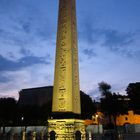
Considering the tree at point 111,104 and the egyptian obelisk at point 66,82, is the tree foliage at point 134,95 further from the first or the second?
the egyptian obelisk at point 66,82

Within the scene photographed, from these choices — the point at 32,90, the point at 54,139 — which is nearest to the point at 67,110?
the point at 54,139

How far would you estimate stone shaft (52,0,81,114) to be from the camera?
11467 mm

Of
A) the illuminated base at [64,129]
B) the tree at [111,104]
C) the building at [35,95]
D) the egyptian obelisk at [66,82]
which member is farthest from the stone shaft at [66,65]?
the building at [35,95]

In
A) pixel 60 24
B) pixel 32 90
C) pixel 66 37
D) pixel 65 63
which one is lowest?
pixel 65 63

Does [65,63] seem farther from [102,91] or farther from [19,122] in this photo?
[102,91]

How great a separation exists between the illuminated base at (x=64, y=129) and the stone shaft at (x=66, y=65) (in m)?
0.51

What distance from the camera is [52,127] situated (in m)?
11.6

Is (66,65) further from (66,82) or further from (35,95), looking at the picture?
(35,95)

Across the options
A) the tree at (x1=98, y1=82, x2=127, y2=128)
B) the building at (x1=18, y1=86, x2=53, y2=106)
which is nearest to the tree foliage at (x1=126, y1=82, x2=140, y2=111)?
the tree at (x1=98, y1=82, x2=127, y2=128)

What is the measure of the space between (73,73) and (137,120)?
5525 centimetres

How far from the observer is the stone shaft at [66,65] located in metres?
11.5

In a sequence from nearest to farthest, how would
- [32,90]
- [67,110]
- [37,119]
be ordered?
1. [67,110]
2. [37,119]
3. [32,90]

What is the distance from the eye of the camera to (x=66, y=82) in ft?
38.1

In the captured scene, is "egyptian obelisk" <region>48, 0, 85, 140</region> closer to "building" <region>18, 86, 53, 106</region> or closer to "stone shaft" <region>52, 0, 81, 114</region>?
"stone shaft" <region>52, 0, 81, 114</region>
